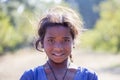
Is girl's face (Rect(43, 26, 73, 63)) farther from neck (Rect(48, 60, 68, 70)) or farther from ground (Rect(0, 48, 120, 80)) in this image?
ground (Rect(0, 48, 120, 80))

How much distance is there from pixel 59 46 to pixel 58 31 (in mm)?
90

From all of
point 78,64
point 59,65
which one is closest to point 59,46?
point 59,65

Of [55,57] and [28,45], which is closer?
[55,57]

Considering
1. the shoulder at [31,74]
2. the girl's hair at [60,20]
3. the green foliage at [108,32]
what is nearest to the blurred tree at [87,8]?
the green foliage at [108,32]

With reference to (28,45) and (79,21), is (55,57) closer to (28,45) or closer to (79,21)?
(79,21)

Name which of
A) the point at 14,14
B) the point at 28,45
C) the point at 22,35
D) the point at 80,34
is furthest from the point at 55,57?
the point at 28,45

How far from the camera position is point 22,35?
35750 millimetres

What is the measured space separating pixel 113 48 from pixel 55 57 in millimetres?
30412

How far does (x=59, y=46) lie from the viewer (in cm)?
265

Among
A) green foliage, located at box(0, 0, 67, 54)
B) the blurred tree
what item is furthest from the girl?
the blurred tree

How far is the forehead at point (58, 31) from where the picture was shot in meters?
2.65

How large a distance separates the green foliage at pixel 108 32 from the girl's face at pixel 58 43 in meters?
24.3

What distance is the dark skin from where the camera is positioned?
2652 millimetres

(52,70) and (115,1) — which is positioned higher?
(115,1)
